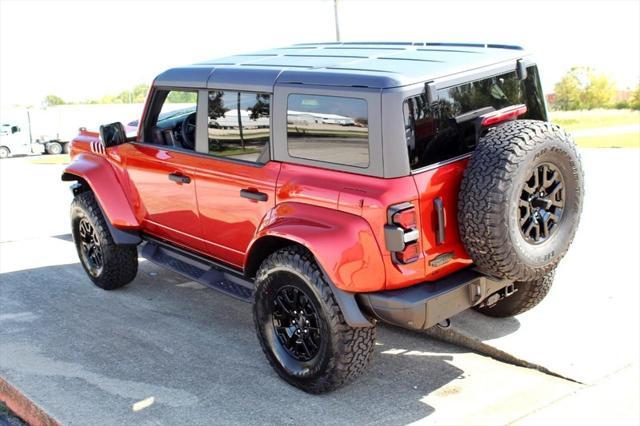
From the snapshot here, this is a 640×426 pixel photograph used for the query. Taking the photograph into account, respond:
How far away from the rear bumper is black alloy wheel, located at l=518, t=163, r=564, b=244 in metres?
0.36

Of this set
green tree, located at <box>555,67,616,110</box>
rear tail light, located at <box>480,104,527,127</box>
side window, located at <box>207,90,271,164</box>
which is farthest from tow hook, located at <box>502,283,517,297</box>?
green tree, located at <box>555,67,616,110</box>

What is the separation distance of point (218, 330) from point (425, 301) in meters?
2.09

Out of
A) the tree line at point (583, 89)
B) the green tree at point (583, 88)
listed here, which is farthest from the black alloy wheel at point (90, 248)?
the green tree at point (583, 88)

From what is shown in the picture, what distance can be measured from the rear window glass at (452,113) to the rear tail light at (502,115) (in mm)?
118

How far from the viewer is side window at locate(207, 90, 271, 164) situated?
446 centimetres

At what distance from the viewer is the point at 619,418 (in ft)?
12.6

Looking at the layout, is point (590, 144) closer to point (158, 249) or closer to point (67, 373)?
point (158, 249)

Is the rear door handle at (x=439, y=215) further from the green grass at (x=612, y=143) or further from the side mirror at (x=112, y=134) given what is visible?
the green grass at (x=612, y=143)

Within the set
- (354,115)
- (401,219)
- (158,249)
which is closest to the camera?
(401,219)

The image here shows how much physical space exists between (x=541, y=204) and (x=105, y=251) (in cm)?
365

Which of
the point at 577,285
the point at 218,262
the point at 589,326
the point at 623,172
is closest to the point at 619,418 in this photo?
Result: the point at 589,326

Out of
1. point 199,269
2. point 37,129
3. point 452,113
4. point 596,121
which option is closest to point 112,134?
point 199,269

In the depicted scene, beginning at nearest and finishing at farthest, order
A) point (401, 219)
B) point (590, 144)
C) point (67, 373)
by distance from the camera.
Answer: point (401, 219) → point (67, 373) → point (590, 144)

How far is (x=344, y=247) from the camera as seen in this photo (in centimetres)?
377
